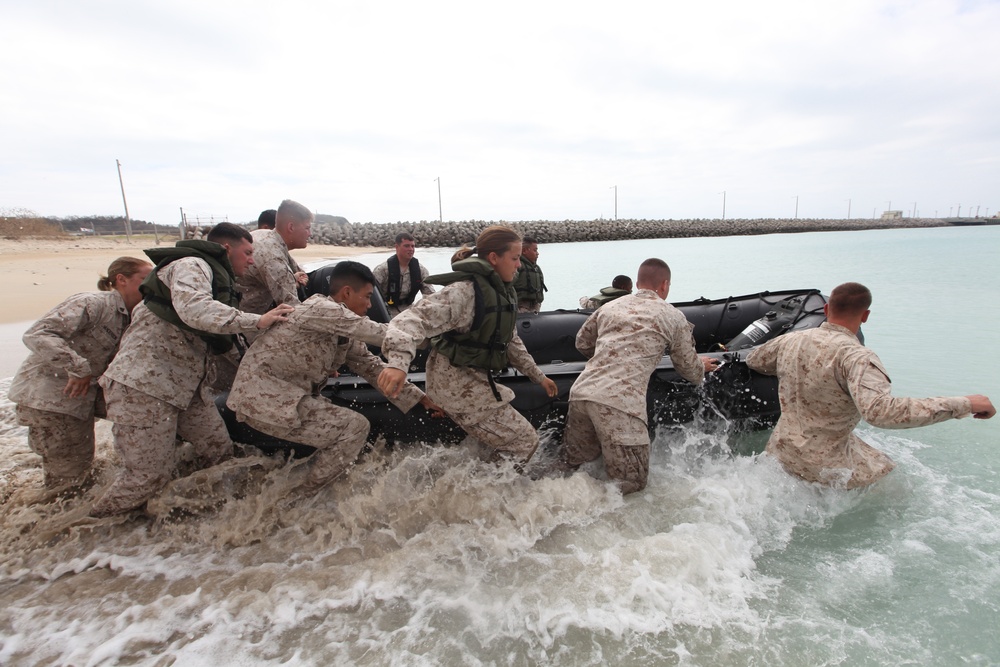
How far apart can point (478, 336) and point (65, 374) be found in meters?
2.24

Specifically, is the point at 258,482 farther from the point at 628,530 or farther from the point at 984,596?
the point at 984,596

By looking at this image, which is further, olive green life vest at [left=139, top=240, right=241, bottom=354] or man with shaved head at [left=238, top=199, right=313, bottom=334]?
man with shaved head at [left=238, top=199, right=313, bottom=334]

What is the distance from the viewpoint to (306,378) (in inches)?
112

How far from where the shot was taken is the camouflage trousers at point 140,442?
2.69 meters

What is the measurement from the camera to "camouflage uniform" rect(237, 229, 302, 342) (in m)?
3.49

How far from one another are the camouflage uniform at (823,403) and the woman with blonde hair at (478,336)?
4.70 feet

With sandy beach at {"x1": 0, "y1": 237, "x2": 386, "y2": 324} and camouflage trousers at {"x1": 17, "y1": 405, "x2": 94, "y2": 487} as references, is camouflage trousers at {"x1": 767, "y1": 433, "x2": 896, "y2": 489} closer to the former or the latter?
camouflage trousers at {"x1": 17, "y1": 405, "x2": 94, "y2": 487}

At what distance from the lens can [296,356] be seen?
2750mm

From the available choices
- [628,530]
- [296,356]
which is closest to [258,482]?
[296,356]

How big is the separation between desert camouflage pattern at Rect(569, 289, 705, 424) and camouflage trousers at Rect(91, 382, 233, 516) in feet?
7.11

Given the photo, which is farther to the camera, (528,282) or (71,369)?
(528,282)

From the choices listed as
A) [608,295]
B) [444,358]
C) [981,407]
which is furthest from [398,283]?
[981,407]

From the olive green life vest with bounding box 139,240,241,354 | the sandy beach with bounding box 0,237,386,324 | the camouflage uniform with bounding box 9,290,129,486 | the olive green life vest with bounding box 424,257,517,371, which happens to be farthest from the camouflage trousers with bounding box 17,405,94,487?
the sandy beach with bounding box 0,237,386,324

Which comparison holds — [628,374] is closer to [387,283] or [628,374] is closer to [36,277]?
[387,283]
